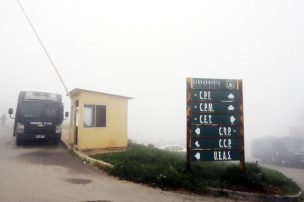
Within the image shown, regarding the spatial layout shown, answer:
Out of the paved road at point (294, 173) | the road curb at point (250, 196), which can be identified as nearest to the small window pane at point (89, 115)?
the road curb at point (250, 196)

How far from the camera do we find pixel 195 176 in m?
9.42

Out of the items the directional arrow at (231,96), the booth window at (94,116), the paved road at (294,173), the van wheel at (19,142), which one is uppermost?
the directional arrow at (231,96)

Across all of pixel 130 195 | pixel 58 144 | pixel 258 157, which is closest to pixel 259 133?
pixel 258 157

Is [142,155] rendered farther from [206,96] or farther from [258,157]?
[258,157]

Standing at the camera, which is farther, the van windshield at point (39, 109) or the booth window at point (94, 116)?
the van windshield at point (39, 109)

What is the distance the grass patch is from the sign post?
1.60 ft

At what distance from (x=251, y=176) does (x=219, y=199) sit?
6.91 ft

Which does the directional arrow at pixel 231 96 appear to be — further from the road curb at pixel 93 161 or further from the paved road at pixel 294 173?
the paved road at pixel 294 173

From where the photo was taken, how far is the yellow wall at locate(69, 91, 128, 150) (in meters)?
13.7

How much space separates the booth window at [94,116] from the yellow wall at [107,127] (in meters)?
0.20

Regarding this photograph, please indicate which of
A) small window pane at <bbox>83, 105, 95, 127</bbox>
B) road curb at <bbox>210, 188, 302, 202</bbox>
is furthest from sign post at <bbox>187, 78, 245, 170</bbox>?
small window pane at <bbox>83, 105, 95, 127</bbox>

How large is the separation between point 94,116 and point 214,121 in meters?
6.50

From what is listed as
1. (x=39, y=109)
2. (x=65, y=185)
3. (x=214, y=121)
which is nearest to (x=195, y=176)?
(x=214, y=121)

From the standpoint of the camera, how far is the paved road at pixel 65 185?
700 cm
